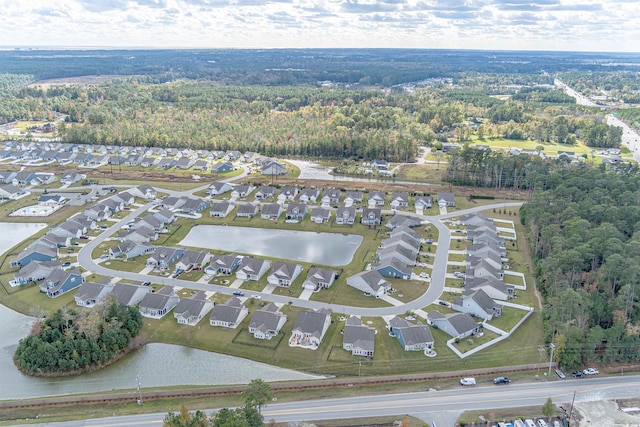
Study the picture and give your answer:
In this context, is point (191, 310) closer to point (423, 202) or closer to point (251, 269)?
point (251, 269)

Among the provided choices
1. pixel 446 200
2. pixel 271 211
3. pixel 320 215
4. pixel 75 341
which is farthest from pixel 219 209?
pixel 446 200

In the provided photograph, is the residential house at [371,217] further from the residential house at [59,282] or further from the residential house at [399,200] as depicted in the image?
the residential house at [59,282]

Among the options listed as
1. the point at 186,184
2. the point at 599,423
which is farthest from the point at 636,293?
the point at 186,184

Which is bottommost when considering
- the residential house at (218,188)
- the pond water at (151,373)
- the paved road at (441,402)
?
the pond water at (151,373)

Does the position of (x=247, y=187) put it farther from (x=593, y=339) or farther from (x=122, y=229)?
(x=593, y=339)

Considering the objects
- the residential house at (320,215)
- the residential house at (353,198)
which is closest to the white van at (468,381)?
the residential house at (320,215)

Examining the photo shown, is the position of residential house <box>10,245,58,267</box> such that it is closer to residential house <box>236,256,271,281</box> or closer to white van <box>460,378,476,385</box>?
residential house <box>236,256,271,281</box>
